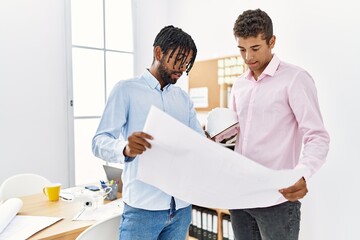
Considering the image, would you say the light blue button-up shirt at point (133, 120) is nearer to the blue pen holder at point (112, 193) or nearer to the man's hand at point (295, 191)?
the man's hand at point (295, 191)

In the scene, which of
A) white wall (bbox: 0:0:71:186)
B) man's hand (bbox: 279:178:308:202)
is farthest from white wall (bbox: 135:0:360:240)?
white wall (bbox: 0:0:71:186)

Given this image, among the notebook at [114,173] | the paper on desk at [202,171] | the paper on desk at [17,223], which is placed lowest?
the paper on desk at [17,223]

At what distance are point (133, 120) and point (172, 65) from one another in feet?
0.82

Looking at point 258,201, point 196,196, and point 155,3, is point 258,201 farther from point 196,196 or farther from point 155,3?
point 155,3

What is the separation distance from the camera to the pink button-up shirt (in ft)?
3.37

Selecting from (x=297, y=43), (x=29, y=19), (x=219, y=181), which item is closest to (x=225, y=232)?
(x=297, y=43)

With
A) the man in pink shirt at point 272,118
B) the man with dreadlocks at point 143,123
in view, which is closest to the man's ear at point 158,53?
the man with dreadlocks at point 143,123

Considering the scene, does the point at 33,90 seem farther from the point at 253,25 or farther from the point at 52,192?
the point at 253,25

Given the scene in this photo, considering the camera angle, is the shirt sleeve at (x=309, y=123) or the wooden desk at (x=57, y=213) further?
the wooden desk at (x=57, y=213)

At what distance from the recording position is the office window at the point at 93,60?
296 centimetres

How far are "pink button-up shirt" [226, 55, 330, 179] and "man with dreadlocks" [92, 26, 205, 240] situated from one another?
277 mm

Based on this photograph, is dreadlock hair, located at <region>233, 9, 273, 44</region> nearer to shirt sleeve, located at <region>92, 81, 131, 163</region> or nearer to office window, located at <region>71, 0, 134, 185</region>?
shirt sleeve, located at <region>92, 81, 131, 163</region>

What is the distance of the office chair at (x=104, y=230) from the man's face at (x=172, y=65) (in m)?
0.62

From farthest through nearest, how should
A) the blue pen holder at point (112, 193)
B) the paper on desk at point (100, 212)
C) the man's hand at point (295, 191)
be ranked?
the blue pen holder at point (112, 193) < the paper on desk at point (100, 212) < the man's hand at point (295, 191)
